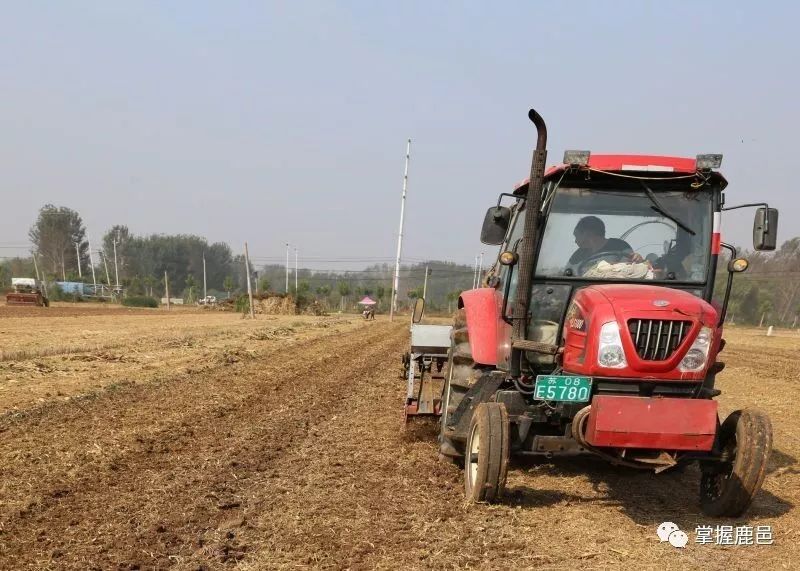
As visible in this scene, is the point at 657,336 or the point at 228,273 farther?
the point at 228,273

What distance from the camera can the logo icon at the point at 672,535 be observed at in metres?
4.00

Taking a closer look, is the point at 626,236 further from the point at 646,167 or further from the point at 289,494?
the point at 289,494

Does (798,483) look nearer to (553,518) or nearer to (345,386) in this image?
(553,518)

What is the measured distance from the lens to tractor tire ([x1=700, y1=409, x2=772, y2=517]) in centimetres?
423

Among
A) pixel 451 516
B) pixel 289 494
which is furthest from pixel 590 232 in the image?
pixel 289 494

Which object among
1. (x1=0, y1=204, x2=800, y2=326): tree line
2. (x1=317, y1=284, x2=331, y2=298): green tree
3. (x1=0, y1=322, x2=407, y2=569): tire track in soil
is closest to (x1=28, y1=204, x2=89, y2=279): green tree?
(x1=0, y1=204, x2=800, y2=326): tree line

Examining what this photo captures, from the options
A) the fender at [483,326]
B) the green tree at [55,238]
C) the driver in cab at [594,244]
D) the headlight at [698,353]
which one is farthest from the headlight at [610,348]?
the green tree at [55,238]

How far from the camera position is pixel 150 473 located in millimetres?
5070

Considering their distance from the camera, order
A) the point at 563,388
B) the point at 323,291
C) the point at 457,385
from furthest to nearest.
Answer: the point at 323,291, the point at 457,385, the point at 563,388

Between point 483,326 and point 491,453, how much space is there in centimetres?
117

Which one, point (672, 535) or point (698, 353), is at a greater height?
point (698, 353)

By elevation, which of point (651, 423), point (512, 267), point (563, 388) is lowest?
point (651, 423)

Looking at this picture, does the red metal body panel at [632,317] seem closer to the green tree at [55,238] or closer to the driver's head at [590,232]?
the driver's head at [590,232]

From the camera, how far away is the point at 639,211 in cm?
485
